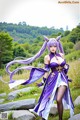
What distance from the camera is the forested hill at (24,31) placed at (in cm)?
437

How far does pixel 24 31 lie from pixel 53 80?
2.82 feet

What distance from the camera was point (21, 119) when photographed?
13.5 feet

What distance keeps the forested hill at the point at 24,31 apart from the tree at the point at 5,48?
63 mm

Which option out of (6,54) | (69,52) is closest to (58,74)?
(69,52)

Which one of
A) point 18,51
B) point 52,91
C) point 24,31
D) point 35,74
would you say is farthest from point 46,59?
point 24,31

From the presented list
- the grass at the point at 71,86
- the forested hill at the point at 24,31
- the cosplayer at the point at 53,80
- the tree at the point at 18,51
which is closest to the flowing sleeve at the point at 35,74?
the cosplayer at the point at 53,80

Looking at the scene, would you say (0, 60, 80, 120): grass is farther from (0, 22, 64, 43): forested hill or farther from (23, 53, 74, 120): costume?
(0, 22, 64, 43): forested hill

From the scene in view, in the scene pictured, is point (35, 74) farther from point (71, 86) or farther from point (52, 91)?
point (71, 86)

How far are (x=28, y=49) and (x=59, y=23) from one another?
0.46 meters

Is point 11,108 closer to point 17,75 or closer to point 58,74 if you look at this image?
point 17,75

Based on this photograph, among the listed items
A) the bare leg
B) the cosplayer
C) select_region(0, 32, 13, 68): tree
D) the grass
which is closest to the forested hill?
select_region(0, 32, 13, 68): tree

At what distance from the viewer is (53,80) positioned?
3947 millimetres

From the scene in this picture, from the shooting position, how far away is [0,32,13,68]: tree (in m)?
4.38

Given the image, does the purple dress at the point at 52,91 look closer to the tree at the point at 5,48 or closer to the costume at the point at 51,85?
the costume at the point at 51,85
